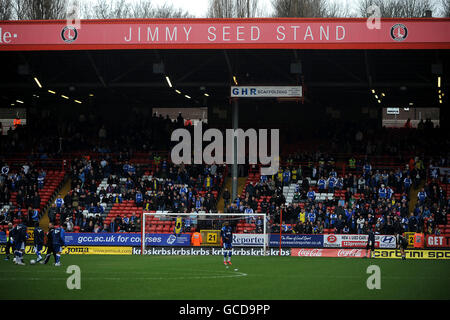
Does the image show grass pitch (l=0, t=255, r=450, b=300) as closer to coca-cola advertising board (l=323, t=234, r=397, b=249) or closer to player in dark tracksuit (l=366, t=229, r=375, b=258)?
player in dark tracksuit (l=366, t=229, r=375, b=258)

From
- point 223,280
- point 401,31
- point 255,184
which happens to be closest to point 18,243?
point 223,280

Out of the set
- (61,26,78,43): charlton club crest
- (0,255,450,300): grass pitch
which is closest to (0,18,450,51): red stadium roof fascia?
(61,26,78,43): charlton club crest

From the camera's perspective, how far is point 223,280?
22656 mm

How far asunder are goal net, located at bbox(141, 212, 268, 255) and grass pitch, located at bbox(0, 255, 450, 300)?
228 inches

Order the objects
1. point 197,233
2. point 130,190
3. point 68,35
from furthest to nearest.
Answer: point 130,190 → point 197,233 → point 68,35

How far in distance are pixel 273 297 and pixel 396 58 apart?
2381cm

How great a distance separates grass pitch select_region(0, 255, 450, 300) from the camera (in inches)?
741

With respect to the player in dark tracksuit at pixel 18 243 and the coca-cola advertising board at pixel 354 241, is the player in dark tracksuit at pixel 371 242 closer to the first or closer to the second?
the coca-cola advertising board at pixel 354 241

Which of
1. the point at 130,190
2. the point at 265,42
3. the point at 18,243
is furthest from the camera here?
the point at 130,190

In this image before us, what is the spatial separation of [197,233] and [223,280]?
51.4 feet

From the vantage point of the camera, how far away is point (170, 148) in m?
48.4

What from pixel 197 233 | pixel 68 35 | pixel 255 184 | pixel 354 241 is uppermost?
pixel 68 35

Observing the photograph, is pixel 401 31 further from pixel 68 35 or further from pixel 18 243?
pixel 18 243
